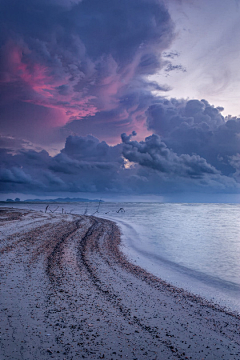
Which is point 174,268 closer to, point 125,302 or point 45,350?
point 125,302

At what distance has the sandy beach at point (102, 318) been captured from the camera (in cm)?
528

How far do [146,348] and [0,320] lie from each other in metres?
4.31

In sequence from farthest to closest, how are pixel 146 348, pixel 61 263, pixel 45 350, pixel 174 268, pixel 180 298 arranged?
1. pixel 174 268
2. pixel 61 263
3. pixel 180 298
4. pixel 146 348
5. pixel 45 350

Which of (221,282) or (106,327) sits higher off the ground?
(106,327)

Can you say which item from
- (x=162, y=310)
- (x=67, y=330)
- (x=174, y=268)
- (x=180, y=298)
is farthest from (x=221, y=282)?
(x=67, y=330)

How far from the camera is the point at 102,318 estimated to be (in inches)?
261

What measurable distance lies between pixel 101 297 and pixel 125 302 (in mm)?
966

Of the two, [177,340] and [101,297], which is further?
[101,297]

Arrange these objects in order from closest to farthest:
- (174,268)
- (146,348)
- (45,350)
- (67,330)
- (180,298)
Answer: (45,350) < (146,348) < (67,330) < (180,298) < (174,268)

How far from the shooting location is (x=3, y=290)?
26.5 ft

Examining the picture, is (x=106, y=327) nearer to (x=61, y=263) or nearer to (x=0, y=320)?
(x=0, y=320)

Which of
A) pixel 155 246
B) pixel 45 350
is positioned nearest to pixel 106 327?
pixel 45 350

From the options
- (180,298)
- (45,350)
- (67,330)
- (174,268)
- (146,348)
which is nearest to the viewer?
(45,350)

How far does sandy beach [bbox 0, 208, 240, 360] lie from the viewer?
17.3 ft
